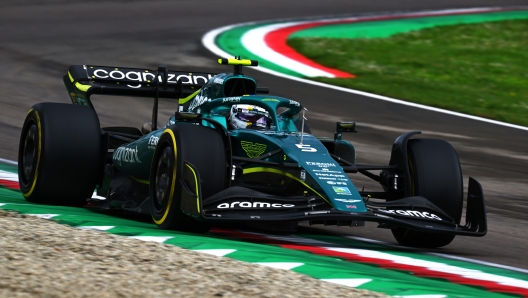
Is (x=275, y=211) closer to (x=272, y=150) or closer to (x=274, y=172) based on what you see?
(x=274, y=172)

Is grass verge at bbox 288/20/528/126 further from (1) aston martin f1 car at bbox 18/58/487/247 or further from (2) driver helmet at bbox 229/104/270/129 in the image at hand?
(2) driver helmet at bbox 229/104/270/129

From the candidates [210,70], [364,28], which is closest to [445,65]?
[364,28]

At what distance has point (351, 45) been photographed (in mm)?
21312

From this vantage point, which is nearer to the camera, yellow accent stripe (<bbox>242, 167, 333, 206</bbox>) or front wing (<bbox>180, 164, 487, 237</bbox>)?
front wing (<bbox>180, 164, 487, 237</bbox>)

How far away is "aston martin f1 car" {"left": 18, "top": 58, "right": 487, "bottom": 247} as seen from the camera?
23.8 ft

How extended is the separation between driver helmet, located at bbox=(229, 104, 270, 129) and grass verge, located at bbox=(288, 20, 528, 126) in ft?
29.0

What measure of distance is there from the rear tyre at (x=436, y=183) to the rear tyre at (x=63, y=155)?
2.77 metres

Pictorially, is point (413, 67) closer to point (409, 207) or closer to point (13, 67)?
point (13, 67)

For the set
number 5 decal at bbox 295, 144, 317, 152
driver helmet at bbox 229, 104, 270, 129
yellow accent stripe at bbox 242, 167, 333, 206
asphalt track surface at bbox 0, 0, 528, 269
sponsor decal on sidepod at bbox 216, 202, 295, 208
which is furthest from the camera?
asphalt track surface at bbox 0, 0, 528, 269

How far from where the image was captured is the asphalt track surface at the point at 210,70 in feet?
35.8

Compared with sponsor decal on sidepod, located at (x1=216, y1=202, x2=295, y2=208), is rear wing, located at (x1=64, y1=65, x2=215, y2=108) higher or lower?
higher

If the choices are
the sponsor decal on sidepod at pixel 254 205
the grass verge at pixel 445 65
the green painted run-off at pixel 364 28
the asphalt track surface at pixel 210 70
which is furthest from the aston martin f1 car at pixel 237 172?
the green painted run-off at pixel 364 28

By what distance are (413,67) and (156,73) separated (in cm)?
1031

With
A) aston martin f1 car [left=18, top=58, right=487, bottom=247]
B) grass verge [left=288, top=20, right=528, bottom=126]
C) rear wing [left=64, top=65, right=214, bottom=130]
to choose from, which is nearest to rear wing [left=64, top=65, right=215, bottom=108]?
rear wing [left=64, top=65, right=214, bottom=130]
